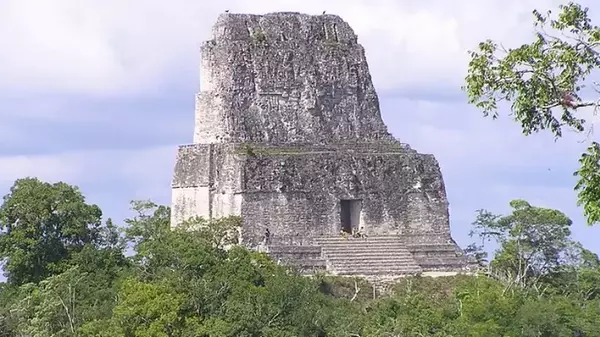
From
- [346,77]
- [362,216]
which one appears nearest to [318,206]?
[362,216]

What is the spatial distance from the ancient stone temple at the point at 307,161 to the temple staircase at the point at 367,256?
0.04m

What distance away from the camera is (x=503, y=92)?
624 inches

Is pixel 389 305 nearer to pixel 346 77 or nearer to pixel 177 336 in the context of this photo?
pixel 177 336

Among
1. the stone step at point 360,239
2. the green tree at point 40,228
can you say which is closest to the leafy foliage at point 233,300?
the green tree at point 40,228

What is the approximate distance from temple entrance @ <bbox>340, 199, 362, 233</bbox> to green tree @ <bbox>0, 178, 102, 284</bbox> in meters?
5.99

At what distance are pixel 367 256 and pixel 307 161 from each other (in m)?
2.59

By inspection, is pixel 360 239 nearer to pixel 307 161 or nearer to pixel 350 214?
pixel 350 214

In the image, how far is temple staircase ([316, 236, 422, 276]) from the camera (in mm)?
33656

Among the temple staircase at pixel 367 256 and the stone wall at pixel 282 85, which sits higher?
the stone wall at pixel 282 85

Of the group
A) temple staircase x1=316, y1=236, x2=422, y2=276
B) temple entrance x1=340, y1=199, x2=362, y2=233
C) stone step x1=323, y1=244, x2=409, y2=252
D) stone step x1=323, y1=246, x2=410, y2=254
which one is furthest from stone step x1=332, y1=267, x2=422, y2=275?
temple entrance x1=340, y1=199, x2=362, y2=233

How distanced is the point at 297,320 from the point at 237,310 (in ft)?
4.14

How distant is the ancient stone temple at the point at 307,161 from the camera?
1369 inches

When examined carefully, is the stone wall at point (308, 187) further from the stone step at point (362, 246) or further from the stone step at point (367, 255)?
the stone step at point (367, 255)

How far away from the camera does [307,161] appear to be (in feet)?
116
